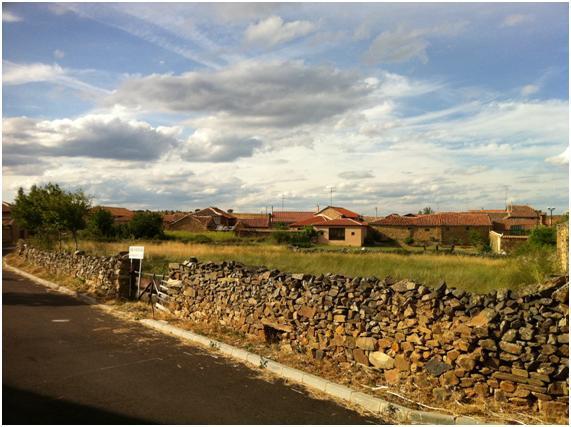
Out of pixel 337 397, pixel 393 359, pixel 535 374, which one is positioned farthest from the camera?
pixel 393 359

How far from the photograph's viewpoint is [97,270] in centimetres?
1812

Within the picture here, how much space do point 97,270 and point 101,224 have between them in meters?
36.0

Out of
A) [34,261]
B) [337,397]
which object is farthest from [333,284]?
[34,261]

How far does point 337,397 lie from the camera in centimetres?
698

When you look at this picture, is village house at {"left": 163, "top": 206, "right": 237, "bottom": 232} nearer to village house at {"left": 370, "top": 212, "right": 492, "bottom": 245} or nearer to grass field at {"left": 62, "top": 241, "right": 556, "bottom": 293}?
village house at {"left": 370, "top": 212, "right": 492, "bottom": 245}

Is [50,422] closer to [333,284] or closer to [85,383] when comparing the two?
[85,383]

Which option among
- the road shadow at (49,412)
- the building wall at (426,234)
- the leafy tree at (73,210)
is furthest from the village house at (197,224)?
the road shadow at (49,412)

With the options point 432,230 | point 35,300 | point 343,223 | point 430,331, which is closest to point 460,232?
point 432,230

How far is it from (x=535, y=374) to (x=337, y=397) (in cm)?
261

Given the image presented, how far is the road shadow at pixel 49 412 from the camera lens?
18.8 feet

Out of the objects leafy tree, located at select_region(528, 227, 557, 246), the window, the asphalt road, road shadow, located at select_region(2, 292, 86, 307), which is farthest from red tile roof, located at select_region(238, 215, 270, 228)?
the asphalt road

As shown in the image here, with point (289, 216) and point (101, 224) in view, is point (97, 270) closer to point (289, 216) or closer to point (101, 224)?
point (101, 224)

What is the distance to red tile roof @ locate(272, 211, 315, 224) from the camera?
8384cm

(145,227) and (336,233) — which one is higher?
(145,227)
